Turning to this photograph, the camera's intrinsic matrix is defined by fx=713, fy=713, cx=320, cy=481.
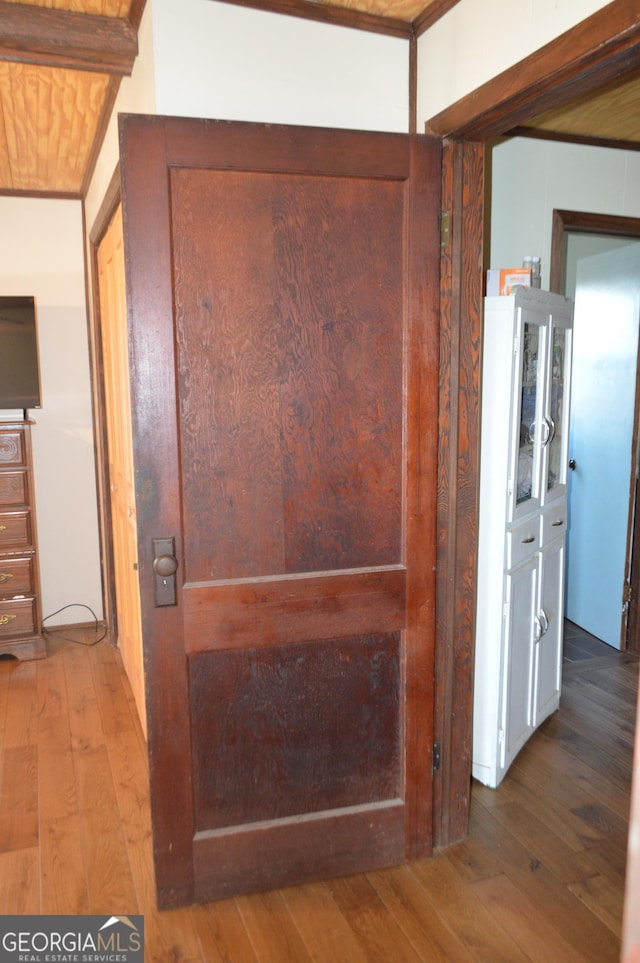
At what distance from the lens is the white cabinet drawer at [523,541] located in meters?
2.42

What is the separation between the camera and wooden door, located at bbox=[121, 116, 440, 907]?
1.78 metres

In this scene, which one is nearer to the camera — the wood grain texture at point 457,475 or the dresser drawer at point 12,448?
the wood grain texture at point 457,475

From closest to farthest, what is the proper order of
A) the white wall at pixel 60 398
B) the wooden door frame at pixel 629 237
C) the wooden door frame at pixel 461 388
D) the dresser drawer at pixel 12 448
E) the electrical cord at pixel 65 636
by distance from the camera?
the wooden door frame at pixel 461 388 < the wooden door frame at pixel 629 237 < the dresser drawer at pixel 12 448 < the white wall at pixel 60 398 < the electrical cord at pixel 65 636

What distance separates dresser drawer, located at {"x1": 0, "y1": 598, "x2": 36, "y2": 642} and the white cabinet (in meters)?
2.35

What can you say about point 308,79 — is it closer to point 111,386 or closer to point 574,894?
point 111,386

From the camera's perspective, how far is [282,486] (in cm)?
193

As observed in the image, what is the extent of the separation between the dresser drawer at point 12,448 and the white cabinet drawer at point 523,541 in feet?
7.91

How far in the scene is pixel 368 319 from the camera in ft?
6.33

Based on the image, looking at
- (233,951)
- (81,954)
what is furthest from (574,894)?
(81,954)

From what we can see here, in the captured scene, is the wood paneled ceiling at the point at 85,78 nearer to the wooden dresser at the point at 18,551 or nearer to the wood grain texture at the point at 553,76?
the wood grain texture at the point at 553,76

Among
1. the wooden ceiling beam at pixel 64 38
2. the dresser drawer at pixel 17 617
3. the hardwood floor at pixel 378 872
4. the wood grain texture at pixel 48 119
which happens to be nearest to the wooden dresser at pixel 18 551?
the dresser drawer at pixel 17 617

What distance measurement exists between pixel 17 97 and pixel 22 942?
8.60 feet

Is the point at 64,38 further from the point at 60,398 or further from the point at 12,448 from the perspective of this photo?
the point at 60,398

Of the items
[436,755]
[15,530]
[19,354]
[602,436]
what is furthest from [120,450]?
[602,436]
